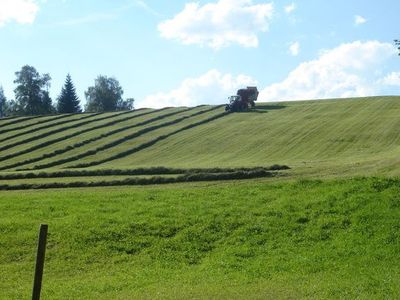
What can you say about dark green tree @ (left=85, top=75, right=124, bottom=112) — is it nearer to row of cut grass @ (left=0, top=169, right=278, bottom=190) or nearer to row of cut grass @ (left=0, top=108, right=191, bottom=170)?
row of cut grass @ (left=0, top=108, right=191, bottom=170)

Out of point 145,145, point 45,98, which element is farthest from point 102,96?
point 145,145

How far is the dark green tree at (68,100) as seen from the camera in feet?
416

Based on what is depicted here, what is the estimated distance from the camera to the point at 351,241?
60.1 feet

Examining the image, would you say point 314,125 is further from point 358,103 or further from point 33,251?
point 33,251

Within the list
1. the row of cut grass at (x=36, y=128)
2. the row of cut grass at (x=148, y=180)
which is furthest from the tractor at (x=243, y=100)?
the row of cut grass at (x=148, y=180)

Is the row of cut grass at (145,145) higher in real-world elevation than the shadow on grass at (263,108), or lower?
lower

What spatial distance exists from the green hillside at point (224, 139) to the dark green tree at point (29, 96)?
52175 mm

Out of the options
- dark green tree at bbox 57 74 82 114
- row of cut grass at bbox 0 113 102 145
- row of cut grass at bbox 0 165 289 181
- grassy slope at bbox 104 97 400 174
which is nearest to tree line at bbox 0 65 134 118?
dark green tree at bbox 57 74 82 114

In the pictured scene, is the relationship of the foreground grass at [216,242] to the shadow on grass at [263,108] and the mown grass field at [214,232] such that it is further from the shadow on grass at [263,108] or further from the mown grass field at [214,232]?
the shadow on grass at [263,108]

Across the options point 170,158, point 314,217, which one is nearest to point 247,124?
point 170,158

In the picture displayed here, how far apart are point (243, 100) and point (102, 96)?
255 ft

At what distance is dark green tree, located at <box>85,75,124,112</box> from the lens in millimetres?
150375

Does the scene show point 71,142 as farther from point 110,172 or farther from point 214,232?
point 214,232

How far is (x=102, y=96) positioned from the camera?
496 feet
